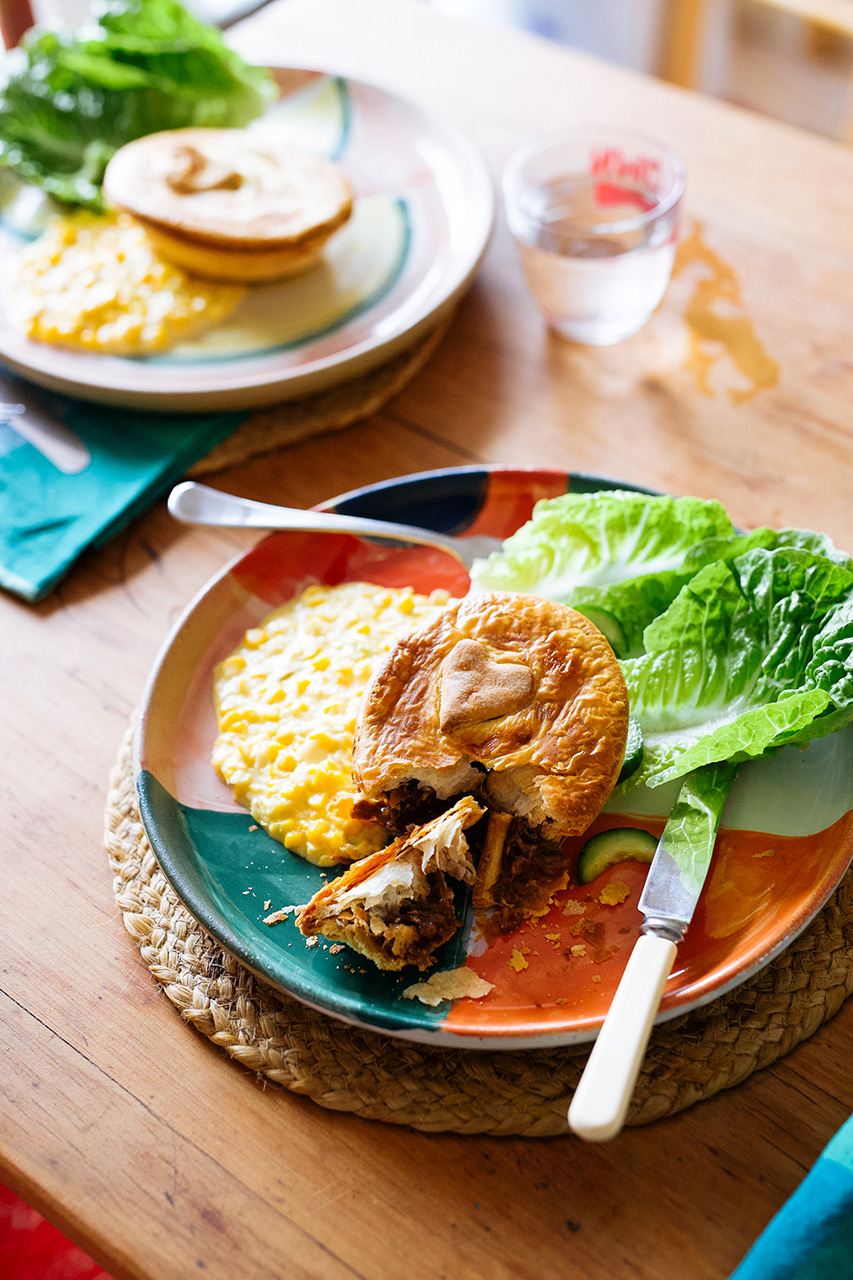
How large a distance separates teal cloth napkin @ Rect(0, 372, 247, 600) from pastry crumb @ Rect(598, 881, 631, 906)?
1.52 m

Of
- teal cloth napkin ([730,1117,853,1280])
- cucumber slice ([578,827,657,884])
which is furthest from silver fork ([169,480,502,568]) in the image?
teal cloth napkin ([730,1117,853,1280])

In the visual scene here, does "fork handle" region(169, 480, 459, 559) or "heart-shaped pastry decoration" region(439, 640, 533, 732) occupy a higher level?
"heart-shaped pastry decoration" region(439, 640, 533, 732)

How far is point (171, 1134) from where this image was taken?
172 centimetres

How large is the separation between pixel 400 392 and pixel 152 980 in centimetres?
174

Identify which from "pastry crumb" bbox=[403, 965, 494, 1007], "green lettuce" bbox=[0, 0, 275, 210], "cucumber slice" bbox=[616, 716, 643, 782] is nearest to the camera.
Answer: "pastry crumb" bbox=[403, 965, 494, 1007]

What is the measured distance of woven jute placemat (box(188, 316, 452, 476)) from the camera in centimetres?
285

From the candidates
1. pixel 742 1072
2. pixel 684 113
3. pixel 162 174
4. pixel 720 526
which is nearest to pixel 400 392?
pixel 162 174

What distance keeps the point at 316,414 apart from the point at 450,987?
169 centimetres

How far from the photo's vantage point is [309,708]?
2125mm

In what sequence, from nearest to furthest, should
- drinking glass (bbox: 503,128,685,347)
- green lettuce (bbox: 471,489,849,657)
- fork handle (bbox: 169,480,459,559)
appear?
green lettuce (bbox: 471,489,849,657), fork handle (bbox: 169,480,459,559), drinking glass (bbox: 503,128,685,347)

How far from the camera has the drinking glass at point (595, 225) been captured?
2.79 meters

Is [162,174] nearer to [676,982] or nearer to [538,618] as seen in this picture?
[538,618]

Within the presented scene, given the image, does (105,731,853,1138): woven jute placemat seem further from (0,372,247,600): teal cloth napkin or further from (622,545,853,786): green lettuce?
(0,372,247,600): teal cloth napkin

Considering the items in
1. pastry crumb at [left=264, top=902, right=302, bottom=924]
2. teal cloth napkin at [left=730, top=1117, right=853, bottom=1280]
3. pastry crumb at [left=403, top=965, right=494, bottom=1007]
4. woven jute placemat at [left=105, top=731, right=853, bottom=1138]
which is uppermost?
teal cloth napkin at [left=730, top=1117, right=853, bottom=1280]
